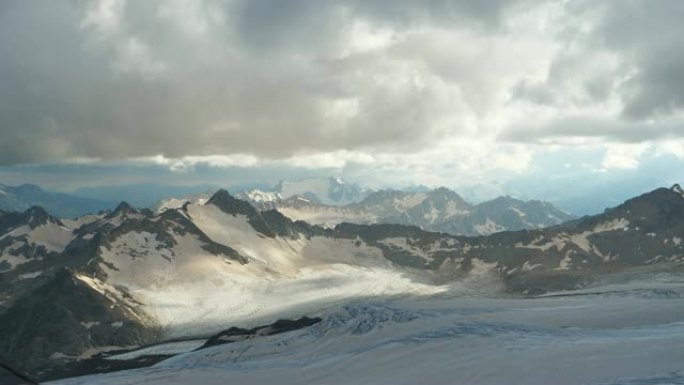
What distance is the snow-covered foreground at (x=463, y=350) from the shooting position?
5038 cm

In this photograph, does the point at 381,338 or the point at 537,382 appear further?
the point at 381,338

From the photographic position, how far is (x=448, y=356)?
6456 centimetres

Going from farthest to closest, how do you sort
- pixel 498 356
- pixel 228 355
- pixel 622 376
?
1. pixel 228 355
2. pixel 498 356
3. pixel 622 376

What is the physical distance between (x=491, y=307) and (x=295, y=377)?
2126 inches

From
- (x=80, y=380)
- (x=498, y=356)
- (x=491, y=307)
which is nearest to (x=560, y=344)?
(x=498, y=356)

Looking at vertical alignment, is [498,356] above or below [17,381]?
below

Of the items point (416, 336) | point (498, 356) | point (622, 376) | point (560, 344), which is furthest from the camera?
point (416, 336)

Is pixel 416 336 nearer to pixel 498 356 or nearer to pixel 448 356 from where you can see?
pixel 448 356

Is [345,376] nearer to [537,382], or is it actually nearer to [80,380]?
[537,382]

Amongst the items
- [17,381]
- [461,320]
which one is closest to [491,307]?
[461,320]

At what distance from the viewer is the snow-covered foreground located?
A: 50.4 m

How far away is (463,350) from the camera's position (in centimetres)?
6619

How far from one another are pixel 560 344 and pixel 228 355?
61.4 metres

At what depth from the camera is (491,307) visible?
112 meters
